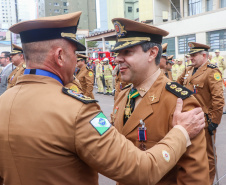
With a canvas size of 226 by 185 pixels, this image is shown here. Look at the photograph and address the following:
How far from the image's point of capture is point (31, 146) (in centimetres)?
134

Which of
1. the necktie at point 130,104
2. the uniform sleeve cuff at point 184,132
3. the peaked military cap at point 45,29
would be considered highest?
the peaked military cap at point 45,29

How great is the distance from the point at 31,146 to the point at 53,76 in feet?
1.51

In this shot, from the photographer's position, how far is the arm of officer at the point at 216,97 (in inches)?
163

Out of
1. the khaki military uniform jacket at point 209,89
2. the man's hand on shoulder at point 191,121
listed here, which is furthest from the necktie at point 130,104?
the khaki military uniform jacket at point 209,89

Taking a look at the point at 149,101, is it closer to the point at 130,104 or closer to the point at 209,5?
the point at 130,104

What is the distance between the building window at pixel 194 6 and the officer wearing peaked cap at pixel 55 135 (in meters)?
19.8

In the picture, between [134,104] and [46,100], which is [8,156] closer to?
[46,100]

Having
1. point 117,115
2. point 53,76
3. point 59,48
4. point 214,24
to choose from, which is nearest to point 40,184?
point 53,76

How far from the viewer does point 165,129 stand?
193 centimetres

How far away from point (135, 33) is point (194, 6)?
19478mm

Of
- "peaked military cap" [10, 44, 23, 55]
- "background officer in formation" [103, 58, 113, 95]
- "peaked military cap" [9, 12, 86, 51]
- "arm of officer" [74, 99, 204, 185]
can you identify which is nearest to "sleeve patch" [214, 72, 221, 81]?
"arm of officer" [74, 99, 204, 185]

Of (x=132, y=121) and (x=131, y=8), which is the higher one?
(x=131, y=8)

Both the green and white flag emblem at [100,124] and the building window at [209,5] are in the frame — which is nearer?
the green and white flag emblem at [100,124]

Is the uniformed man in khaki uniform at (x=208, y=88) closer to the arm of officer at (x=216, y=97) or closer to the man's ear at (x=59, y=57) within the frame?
the arm of officer at (x=216, y=97)
